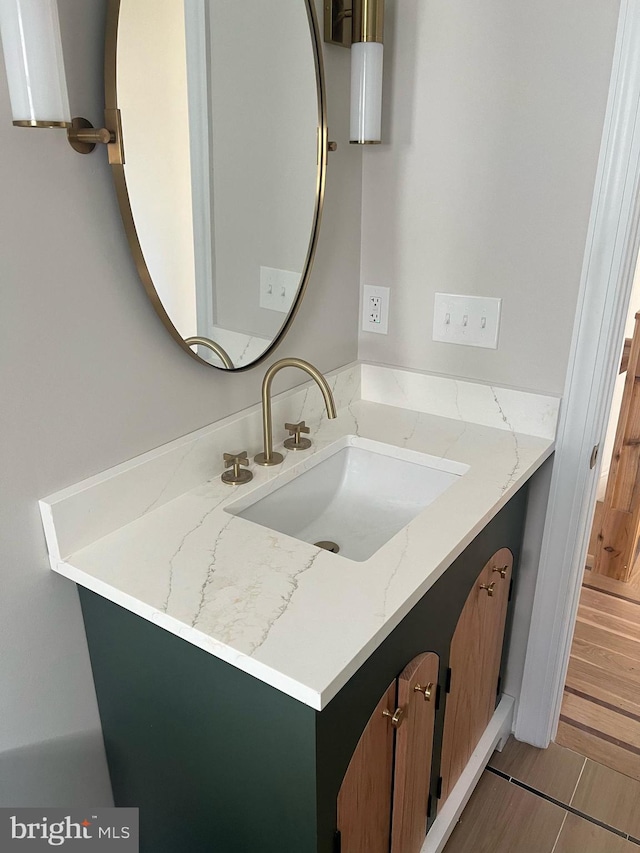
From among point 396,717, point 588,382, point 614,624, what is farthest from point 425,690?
point 614,624

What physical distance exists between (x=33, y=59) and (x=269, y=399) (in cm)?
70

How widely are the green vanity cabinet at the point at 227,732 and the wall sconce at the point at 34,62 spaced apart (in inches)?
28.7

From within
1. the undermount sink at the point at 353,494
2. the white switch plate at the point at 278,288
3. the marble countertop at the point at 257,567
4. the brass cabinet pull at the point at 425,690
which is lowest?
the brass cabinet pull at the point at 425,690

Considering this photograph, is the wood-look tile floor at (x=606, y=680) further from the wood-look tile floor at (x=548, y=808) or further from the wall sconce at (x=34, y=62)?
the wall sconce at (x=34, y=62)

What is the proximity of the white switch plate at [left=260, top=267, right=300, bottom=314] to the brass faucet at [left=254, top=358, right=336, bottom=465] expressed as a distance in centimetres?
13

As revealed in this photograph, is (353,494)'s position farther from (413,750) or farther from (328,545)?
(413,750)

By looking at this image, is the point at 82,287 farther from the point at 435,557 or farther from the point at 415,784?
the point at 415,784

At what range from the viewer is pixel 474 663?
4.87 feet

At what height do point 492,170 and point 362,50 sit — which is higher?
point 362,50

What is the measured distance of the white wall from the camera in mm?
1310

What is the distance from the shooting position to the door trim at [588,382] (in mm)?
1261

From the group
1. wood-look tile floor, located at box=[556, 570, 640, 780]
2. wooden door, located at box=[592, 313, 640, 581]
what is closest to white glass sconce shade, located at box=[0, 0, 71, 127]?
wood-look tile floor, located at box=[556, 570, 640, 780]

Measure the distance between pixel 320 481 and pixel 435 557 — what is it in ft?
1.55

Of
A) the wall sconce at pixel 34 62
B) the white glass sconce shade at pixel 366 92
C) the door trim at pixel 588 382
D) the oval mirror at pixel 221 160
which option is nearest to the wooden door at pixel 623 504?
the door trim at pixel 588 382
